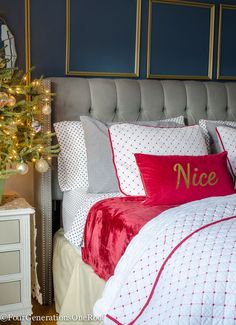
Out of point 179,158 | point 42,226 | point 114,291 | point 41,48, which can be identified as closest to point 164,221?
point 114,291

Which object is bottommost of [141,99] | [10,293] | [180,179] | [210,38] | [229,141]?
[10,293]

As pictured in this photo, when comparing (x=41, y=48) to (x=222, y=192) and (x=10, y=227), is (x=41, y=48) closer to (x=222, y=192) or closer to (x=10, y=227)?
(x=10, y=227)

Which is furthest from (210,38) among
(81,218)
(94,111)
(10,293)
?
(10,293)

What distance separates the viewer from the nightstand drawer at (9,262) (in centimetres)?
246

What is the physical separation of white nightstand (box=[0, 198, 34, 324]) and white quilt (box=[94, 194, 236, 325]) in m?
0.70

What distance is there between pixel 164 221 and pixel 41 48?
1.66m

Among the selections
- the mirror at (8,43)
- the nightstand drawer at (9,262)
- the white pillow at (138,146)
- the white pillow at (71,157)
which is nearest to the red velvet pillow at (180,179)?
the white pillow at (138,146)

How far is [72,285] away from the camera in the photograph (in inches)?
98.8

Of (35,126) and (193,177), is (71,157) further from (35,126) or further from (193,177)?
(193,177)

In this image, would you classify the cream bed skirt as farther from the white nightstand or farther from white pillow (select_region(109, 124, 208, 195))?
white pillow (select_region(109, 124, 208, 195))

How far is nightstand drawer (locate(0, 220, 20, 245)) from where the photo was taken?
2441mm

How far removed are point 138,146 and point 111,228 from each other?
0.58 m

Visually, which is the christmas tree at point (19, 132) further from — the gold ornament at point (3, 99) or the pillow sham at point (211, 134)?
the pillow sham at point (211, 134)

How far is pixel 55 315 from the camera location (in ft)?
9.05
